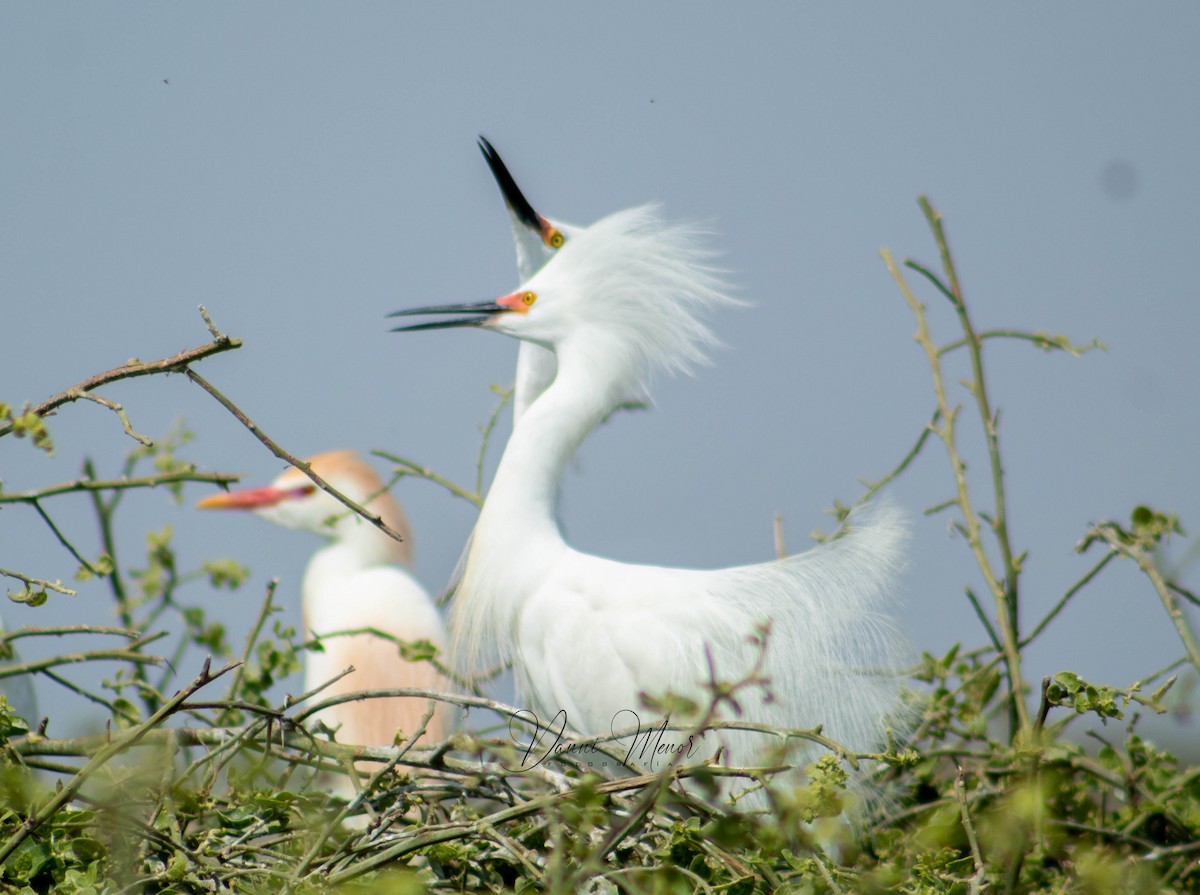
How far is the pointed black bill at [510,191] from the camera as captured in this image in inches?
149

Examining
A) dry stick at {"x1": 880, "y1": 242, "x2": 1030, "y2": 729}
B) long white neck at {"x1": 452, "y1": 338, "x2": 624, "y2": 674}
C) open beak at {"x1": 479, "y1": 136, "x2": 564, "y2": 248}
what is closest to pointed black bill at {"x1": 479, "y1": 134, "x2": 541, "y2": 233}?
open beak at {"x1": 479, "y1": 136, "x2": 564, "y2": 248}

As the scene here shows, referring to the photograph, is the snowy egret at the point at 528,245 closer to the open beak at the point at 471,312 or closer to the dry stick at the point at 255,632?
the open beak at the point at 471,312

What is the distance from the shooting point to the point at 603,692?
267 centimetres

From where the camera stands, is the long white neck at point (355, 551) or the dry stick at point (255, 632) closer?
the dry stick at point (255, 632)

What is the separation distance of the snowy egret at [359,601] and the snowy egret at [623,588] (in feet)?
1.89

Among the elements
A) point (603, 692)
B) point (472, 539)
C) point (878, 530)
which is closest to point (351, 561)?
point (472, 539)

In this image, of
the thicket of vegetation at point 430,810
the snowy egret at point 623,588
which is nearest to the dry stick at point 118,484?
the thicket of vegetation at point 430,810

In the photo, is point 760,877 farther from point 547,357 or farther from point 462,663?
point 547,357

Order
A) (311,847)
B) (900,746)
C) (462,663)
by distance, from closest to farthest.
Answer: (311,847), (900,746), (462,663)

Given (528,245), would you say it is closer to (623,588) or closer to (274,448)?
(623,588)

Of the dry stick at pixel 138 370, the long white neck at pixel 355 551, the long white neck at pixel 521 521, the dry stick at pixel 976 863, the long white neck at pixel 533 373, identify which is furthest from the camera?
the long white neck at pixel 355 551

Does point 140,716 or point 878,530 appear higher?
point 878,530

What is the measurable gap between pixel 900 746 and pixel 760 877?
4.11ft

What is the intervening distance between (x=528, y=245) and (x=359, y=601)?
4.00ft
